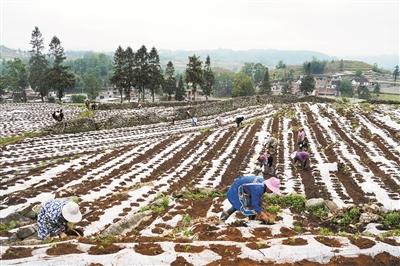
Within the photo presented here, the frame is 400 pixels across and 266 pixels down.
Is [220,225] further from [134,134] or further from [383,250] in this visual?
[134,134]

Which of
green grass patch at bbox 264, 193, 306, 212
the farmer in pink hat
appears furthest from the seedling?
the farmer in pink hat

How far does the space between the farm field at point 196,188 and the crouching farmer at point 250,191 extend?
0.52 metres

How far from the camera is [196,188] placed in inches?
722

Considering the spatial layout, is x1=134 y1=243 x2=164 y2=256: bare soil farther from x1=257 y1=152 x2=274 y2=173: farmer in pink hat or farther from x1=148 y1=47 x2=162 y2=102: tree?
x1=148 y1=47 x2=162 y2=102: tree

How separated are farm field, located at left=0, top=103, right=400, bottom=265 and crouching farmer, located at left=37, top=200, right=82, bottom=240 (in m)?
0.42

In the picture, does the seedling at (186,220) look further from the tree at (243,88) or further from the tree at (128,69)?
the tree at (243,88)

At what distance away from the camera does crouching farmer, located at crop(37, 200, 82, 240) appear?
981cm

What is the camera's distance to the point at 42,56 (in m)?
91.2

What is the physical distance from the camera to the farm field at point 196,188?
850 cm

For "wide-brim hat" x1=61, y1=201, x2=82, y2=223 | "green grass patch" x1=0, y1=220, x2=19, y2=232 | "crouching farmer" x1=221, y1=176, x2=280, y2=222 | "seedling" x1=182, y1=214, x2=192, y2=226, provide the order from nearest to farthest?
"wide-brim hat" x1=61, y1=201, x2=82, y2=223, "crouching farmer" x1=221, y1=176, x2=280, y2=222, "seedling" x1=182, y1=214, x2=192, y2=226, "green grass patch" x1=0, y1=220, x2=19, y2=232

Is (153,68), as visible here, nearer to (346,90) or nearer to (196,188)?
(196,188)

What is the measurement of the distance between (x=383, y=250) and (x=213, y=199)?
838 cm

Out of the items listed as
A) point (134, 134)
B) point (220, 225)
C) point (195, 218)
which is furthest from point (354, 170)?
point (134, 134)

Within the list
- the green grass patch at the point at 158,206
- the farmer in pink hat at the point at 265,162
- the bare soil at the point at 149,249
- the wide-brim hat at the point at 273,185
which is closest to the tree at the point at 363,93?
the farmer in pink hat at the point at 265,162
